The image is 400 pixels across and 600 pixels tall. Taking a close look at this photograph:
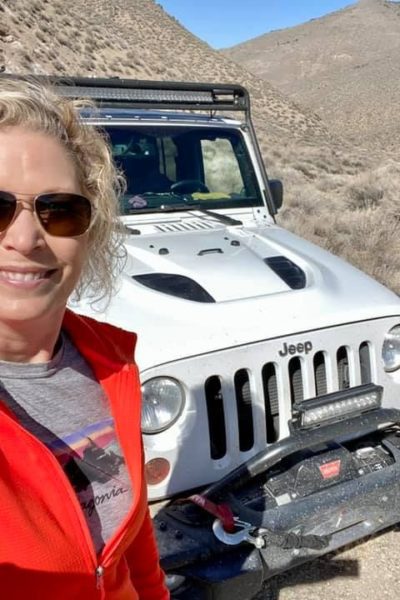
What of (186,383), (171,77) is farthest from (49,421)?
(171,77)

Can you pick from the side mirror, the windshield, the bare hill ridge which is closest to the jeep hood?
the windshield

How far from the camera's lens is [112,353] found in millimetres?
1566

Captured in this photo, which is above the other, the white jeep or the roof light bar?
the roof light bar

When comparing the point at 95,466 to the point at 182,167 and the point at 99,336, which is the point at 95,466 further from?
the point at 182,167

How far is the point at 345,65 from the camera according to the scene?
257ft

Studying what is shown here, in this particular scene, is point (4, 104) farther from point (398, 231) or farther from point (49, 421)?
point (398, 231)

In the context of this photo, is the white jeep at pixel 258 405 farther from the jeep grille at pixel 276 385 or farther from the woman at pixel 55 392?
the woman at pixel 55 392

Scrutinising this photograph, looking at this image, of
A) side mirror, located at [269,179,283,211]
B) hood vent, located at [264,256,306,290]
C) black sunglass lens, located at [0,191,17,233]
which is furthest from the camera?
side mirror, located at [269,179,283,211]

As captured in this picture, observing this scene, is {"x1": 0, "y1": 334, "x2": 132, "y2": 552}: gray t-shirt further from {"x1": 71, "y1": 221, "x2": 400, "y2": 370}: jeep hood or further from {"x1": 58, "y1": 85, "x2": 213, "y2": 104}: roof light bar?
{"x1": 58, "y1": 85, "x2": 213, "y2": 104}: roof light bar

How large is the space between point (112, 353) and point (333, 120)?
60.4m

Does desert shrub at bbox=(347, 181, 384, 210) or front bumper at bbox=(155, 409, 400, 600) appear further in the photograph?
desert shrub at bbox=(347, 181, 384, 210)

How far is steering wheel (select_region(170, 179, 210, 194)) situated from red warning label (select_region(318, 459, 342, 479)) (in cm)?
204

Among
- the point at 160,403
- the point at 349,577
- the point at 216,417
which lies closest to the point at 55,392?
the point at 160,403

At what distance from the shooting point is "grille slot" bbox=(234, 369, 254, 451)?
2693 mm
